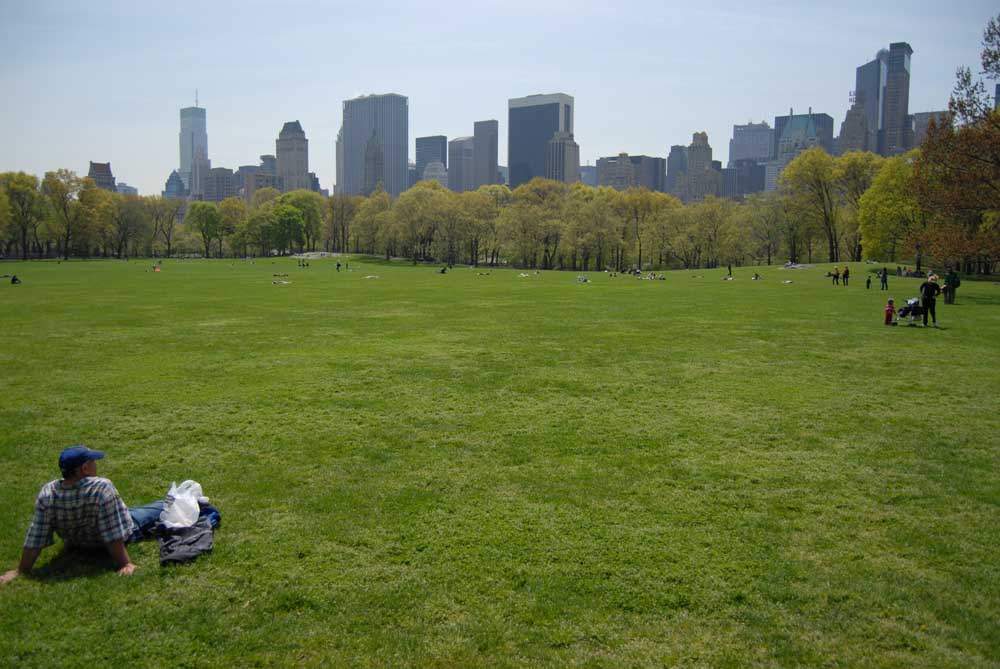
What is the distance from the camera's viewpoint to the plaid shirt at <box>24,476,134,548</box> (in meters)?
6.68

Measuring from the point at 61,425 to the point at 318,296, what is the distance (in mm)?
28844

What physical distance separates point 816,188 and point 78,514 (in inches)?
3749

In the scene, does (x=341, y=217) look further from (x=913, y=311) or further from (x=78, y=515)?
(x=78, y=515)

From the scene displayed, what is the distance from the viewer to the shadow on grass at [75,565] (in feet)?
21.7

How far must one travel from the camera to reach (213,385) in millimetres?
14844

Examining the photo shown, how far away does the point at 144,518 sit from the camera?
7531 mm

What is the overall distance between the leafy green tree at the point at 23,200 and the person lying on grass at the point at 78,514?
4505 inches

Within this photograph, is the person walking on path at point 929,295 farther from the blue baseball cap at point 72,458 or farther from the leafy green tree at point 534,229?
the leafy green tree at point 534,229

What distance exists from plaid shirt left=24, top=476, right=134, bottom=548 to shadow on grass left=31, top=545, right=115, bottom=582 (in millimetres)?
212

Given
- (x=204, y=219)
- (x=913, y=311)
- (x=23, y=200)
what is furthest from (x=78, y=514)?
(x=204, y=219)

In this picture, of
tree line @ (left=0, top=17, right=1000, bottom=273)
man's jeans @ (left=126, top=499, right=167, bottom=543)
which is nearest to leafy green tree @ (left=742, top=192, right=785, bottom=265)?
tree line @ (left=0, top=17, right=1000, bottom=273)

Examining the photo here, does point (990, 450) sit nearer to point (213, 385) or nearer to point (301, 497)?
point (301, 497)

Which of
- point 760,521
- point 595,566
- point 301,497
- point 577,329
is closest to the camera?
point 595,566

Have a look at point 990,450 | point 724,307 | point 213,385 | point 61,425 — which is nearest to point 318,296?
point 724,307
